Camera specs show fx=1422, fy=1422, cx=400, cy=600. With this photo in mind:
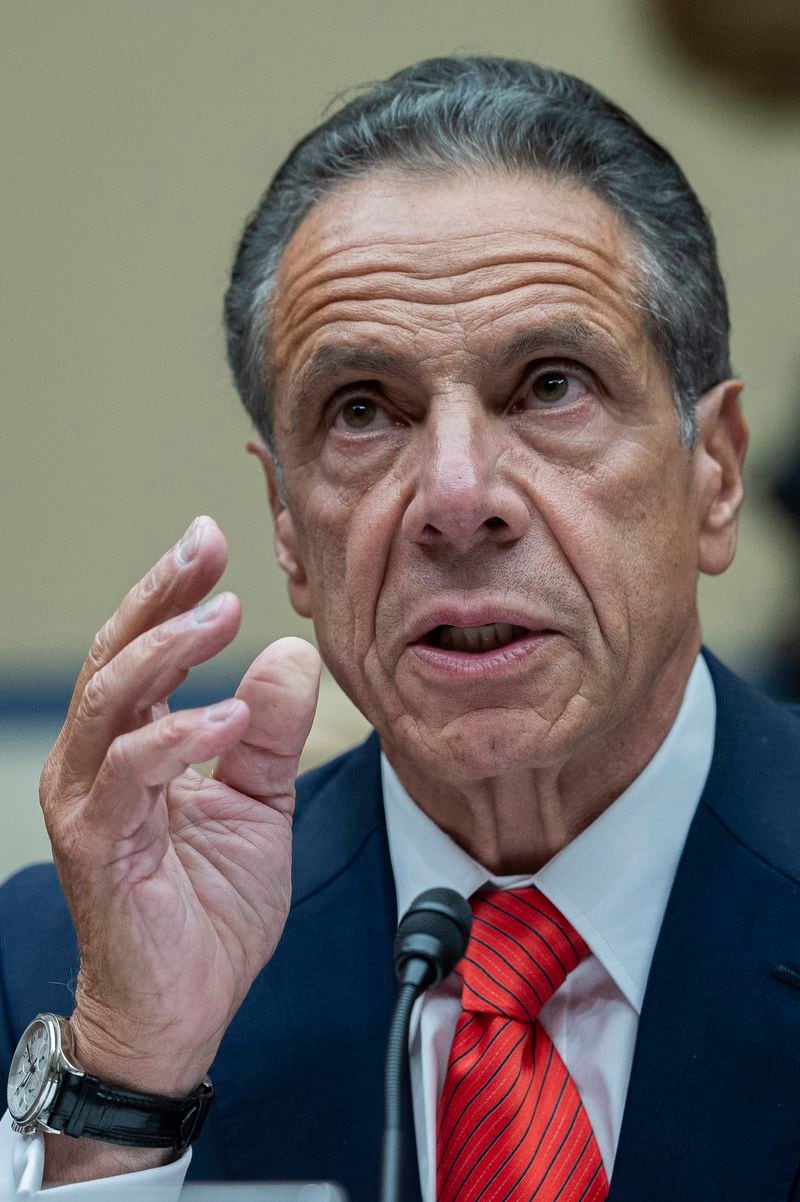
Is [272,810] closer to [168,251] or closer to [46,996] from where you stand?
[46,996]

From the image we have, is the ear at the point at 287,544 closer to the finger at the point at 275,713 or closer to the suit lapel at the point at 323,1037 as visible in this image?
the suit lapel at the point at 323,1037

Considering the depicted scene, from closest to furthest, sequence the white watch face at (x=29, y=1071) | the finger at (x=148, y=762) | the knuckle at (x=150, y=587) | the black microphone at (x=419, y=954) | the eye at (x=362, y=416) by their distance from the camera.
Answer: the black microphone at (x=419, y=954) → the finger at (x=148, y=762) → the knuckle at (x=150, y=587) → the white watch face at (x=29, y=1071) → the eye at (x=362, y=416)

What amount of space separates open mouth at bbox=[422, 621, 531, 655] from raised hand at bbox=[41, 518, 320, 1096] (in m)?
0.28

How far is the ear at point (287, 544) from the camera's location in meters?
2.21

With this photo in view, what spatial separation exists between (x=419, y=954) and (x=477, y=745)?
0.45 m

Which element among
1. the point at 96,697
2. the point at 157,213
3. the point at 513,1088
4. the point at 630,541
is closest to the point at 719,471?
the point at 630,541

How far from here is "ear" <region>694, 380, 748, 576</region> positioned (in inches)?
83.7

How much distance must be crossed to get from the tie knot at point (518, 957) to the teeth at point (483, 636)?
38cm

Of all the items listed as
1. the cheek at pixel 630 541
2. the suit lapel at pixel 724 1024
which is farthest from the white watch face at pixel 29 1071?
the cheek at pixel 630 541

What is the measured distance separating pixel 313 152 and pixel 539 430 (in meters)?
0.60

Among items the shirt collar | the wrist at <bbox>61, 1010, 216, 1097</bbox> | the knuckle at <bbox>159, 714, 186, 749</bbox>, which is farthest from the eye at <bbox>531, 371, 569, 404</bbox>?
the wrist at <bbox>61, 1010, 216, 1097</bbox>

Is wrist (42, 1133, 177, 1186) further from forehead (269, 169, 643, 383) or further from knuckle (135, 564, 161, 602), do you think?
forehead (269, 169, 643, 383)

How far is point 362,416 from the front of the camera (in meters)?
1.97

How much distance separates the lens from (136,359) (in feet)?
14.5
